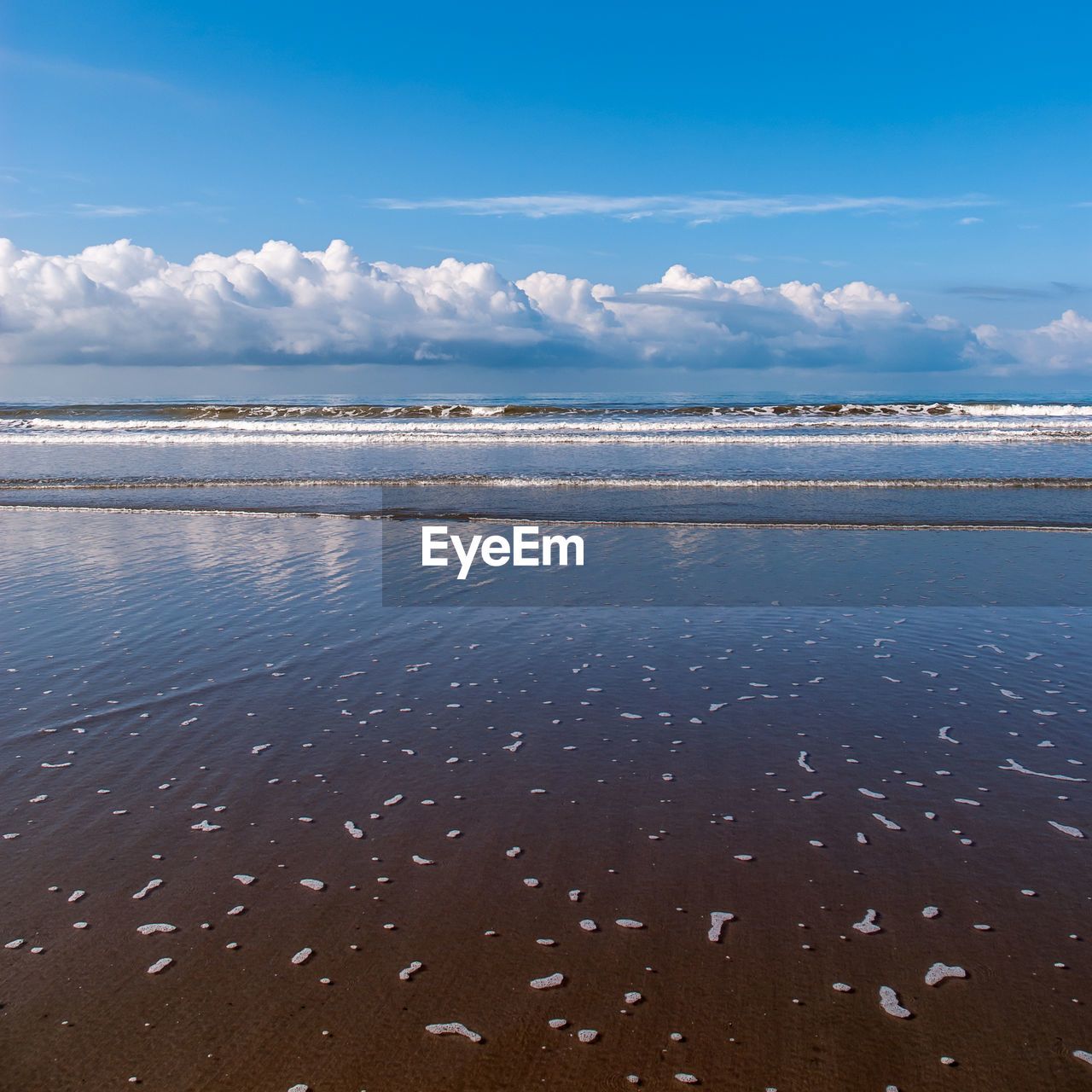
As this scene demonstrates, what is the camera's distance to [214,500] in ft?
69.4

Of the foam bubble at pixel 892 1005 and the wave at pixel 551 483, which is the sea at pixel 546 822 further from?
the wave at pixel 551 483

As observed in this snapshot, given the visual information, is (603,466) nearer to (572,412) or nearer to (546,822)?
(546,822)

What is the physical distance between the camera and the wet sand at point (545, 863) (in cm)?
338

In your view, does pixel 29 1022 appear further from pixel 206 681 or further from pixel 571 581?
pixel 571 581

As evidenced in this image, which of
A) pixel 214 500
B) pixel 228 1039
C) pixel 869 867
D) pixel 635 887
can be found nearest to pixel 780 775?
pixel 869 867

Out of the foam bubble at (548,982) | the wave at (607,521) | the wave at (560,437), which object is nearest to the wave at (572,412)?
the wave at (560,437)

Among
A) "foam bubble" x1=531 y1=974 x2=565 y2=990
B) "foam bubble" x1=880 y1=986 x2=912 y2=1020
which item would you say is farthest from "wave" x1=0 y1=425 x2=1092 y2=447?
"foam bubble" x1=531 y1=974 x2=565 y2=990

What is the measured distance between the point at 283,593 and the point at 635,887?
313 inches

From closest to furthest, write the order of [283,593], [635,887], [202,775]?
[635,887] → [202,775] → [283,593]

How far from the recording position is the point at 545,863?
4.67 m

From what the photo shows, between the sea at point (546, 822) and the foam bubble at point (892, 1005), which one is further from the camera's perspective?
the foam bubble at point (892, 1005)
